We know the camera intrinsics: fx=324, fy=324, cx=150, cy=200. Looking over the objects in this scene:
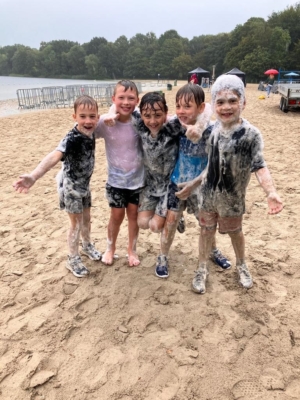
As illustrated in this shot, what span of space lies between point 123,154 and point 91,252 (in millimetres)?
1193

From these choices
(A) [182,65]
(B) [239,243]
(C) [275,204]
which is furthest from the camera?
(A) [182,65]

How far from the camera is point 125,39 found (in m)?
112

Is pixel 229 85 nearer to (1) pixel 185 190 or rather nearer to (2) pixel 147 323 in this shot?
(1) pixel 185 190

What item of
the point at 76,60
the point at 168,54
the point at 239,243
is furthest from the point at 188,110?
the point at 76,60

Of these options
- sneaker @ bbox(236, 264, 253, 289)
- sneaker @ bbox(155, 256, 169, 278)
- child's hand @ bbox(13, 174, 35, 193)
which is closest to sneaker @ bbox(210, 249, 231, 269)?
sneaker @ bbox(236, 264, 253, 289)

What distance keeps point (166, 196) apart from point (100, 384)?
5.03ft

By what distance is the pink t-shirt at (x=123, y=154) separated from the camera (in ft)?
9.26

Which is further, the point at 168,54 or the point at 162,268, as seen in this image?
→ the point at 168,54

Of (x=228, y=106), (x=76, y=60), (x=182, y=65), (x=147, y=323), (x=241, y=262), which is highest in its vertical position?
(x=76, y=60)

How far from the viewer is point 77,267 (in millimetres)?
3207

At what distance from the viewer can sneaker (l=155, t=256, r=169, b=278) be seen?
3.15 metres

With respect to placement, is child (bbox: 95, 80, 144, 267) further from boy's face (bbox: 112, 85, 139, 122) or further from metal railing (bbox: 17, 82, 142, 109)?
metal railing (bbox: 17, 82, 142, 109)

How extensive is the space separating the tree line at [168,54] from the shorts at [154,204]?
57.0m

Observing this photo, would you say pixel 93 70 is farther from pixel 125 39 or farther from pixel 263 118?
pixel 263 118
